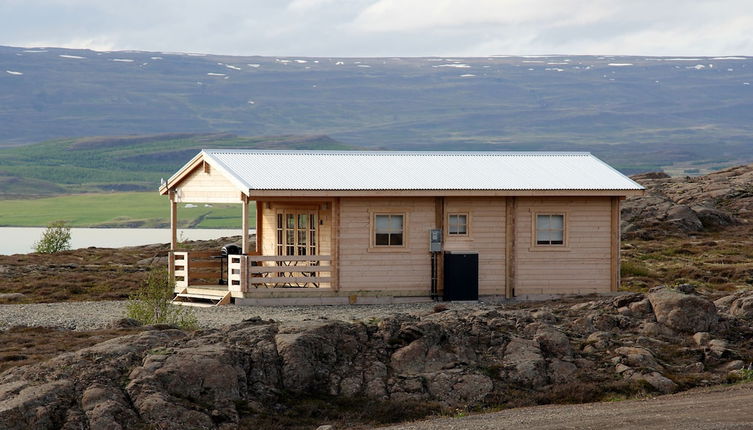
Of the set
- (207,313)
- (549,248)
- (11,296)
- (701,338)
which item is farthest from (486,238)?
(11,296)

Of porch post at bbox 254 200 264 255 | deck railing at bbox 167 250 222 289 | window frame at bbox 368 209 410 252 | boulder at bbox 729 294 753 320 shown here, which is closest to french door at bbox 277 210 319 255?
porch post at bbox 254 200 264 255

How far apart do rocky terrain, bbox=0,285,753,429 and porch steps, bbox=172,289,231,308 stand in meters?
6.89

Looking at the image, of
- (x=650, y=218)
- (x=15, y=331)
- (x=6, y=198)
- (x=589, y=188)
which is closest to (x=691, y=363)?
(x=589, y=188)

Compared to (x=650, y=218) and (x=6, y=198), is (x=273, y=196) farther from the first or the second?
(x=6, y=198)

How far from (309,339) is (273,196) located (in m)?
9.00

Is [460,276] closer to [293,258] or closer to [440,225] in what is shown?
[440,225]

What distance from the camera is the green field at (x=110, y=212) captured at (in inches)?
4756

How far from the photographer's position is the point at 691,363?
16.2 m

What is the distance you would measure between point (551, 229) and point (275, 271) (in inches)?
250

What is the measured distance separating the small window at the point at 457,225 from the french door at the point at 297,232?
3.03 meters

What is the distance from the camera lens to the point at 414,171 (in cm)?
2597

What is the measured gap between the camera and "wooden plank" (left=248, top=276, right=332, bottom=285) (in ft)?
79.6

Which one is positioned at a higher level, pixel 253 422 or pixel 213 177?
pixel 213 177

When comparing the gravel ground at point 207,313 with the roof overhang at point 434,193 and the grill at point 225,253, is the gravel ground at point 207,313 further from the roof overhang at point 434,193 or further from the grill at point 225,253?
the roof overhang at point 434,193
